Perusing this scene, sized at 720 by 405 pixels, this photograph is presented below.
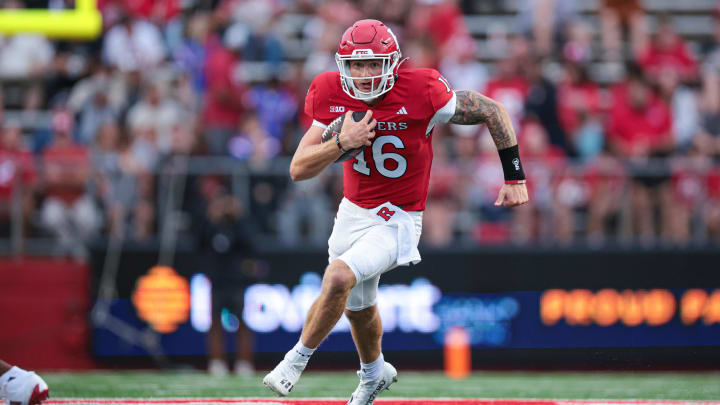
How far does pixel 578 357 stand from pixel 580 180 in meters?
2.05

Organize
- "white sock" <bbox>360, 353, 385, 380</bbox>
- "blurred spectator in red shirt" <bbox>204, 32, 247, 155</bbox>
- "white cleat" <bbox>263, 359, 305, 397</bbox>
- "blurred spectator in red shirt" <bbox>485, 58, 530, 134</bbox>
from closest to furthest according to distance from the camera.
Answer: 1. "white cleat" <bbox>263, 359, 305, 397</bbox>
2. "white sock" <bbox>360, 353, 385, 380</bbox>
3. "blurred spectator in red shirt" <bbox>204, 32, 247, 155</bbox>
4. "blurred spectator in red shirt" <bbox>485, 58, 530, 134</bbox>

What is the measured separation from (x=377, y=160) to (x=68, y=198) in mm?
6349

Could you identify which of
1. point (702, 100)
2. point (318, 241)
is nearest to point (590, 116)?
point (702, 100)

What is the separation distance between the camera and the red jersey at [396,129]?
580 cm

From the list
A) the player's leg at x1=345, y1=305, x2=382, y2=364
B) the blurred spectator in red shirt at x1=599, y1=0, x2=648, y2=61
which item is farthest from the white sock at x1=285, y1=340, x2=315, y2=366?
the blurred spectator in red shirt at x1=599, y1=0, x2=648, y2=61

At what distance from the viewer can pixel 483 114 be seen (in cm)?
586

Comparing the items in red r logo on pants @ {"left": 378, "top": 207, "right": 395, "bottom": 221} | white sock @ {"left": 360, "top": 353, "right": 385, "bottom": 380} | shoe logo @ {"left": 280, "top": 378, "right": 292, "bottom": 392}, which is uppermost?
red r logo on pants @ {"left": 378, "top": 207, "right": 395, "bottom": 221}

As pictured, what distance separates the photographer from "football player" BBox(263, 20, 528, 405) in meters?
5.68

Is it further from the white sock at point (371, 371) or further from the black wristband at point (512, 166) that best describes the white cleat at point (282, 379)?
the black wristband at point (512, 166)

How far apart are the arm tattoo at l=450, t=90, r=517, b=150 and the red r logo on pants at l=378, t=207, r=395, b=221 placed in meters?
0.62

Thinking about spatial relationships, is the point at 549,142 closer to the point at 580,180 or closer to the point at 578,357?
the point at 580,180

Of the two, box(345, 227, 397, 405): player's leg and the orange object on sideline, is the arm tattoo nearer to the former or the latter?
box(345, 227, 397, 405): player's leg

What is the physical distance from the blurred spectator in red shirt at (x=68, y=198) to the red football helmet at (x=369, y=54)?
6.18 m

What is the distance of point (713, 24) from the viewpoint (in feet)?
51.3
